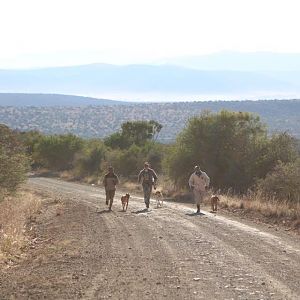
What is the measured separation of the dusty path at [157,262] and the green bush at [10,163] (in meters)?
8.02

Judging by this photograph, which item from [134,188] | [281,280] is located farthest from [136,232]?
[134,188]

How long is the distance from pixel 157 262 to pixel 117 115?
167058 mm

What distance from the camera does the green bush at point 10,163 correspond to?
2705cm

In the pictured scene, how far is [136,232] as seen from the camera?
16797mm

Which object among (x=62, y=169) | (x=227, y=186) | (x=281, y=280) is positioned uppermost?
(x=281, y=280)

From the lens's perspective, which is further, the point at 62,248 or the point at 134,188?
the point at 134,188

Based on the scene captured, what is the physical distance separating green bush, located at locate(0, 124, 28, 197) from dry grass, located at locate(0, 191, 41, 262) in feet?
2.10

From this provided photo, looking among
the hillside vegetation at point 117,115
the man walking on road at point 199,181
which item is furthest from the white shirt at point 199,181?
the hillside vegetation at point 117,115

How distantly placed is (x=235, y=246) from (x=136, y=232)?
3.50 metres

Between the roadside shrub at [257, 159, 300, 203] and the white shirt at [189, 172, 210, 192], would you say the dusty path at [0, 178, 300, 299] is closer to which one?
the white shirt at [189, 172, 210, 192]

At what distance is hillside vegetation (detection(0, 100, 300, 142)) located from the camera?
132 m

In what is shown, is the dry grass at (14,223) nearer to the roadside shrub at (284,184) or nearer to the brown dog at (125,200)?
the brown dog at (125,200)

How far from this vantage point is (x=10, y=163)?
90.6 feet

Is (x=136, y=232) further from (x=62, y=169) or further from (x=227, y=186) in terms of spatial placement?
(x=62, y=169)
